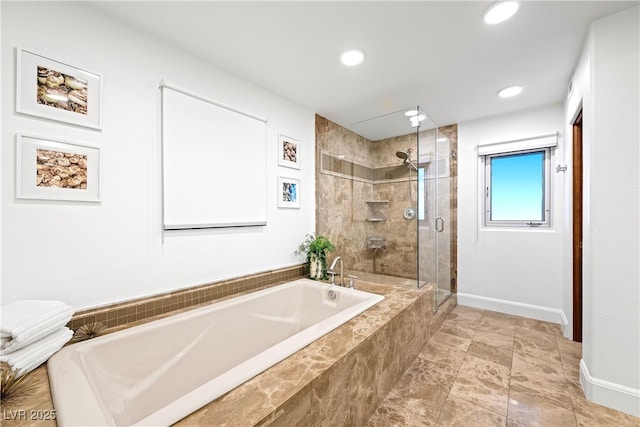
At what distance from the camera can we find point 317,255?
2.69 metres

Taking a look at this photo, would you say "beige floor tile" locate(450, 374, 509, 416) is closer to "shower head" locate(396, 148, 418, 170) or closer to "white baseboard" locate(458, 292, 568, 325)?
"white baseboard" locate(458, 292, 568, 325)

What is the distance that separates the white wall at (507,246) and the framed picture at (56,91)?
3642 mm

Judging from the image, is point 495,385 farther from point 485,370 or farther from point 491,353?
point 491,353

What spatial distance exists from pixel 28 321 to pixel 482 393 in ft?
8.24

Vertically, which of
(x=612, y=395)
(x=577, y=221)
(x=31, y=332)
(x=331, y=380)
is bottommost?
(x=612, y=395)

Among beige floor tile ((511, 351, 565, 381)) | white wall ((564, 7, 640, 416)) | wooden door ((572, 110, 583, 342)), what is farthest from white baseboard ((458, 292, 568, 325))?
white wall ((564, 7, 640, 416))

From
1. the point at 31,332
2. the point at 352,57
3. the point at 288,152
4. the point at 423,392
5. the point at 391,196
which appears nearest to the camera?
the point at 31,332

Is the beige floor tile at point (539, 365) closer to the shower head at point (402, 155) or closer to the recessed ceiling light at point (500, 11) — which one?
the shower head at point (402, 155)

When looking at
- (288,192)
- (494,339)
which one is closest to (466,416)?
(494,339)

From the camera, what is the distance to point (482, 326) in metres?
2.70

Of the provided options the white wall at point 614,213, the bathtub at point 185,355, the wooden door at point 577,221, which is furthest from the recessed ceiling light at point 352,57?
the wooden door at point 577,221

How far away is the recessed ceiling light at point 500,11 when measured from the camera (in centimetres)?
142

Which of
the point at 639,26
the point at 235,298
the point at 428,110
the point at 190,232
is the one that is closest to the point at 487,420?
the point at 235,298

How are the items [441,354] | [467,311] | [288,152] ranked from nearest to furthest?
1. [441,354]
2. [288,152]
3. [467,311]
